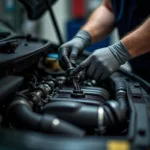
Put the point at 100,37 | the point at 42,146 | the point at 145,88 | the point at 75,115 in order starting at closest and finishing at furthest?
the point at 42,146 < the point at 75,115 < the point at 145,88 < the point at 100,37

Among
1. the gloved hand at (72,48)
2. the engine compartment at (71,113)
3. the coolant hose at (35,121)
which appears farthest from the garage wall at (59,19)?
the coolant hose at (35,121)

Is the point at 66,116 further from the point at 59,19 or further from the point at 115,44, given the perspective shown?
the point at 59,19

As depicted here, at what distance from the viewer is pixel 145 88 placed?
1122 millimetres

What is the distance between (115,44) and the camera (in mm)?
1160

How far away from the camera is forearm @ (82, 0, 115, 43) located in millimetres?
1591

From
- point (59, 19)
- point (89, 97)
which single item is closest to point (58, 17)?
point (59, 19)

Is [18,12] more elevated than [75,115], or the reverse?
[18,12]

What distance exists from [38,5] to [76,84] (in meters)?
0.60

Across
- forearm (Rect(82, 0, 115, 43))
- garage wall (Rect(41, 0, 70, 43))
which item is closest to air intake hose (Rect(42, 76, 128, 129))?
forearm (Rect(82, 0, 115, 43))

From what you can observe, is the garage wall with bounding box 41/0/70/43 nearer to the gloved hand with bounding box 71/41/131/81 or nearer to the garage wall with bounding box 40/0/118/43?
the garage wall with bounding box 40/0/118/43

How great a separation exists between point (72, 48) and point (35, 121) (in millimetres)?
659

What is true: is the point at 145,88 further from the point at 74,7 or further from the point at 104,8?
the point at 74,7

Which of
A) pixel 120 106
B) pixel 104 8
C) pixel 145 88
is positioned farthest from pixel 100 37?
pixel 120 106

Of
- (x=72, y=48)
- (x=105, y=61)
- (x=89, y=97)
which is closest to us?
(x=89, y=97)
